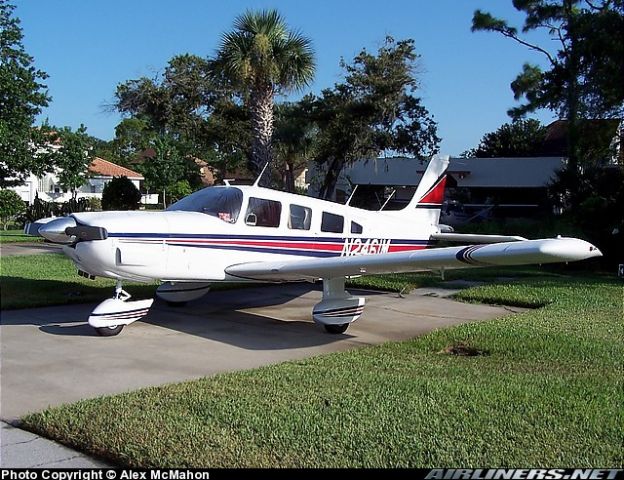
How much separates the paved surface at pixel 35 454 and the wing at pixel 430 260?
464cm

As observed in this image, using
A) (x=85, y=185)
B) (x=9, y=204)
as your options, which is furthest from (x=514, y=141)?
(x=9, y=204)

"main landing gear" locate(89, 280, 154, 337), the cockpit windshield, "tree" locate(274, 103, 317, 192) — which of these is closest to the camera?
"main landing gear" locate(89, 280, 154, 337)

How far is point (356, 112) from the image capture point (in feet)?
89.3

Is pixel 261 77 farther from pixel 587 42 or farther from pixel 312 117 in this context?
pixel 587 42

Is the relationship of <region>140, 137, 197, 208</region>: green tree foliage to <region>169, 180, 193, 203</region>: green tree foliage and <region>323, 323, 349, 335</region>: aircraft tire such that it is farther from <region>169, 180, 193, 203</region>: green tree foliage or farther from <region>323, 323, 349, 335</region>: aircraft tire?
<region>323, 323, 349, 335</region>: aircraft tire

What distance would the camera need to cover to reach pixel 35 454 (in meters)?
4.55

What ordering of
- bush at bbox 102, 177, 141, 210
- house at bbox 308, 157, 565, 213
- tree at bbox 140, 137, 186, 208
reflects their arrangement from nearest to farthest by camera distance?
1. bush at bbox 102, 177, 141, 210
2. house at bbox 308, 157, 565, 213
3. tree at bbox 140, 137, 186, 208

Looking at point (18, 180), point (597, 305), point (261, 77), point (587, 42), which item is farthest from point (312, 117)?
point (597, 305)

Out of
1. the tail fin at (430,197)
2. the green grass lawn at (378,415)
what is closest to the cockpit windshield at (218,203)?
the green grass lawn at (378,415)

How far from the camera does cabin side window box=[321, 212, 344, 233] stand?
36.1ft

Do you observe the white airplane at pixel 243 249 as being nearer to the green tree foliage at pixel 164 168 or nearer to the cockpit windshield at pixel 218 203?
the cockpit windshield at pixel 218 203

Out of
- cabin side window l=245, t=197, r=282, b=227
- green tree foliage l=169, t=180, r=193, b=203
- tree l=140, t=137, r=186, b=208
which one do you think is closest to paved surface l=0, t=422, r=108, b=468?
cabin side window l=245, t=197, r=282, b=227

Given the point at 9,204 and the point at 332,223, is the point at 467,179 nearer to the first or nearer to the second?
the point at 9,204

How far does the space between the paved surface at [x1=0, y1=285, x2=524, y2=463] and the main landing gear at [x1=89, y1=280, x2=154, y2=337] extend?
130 millimetres
